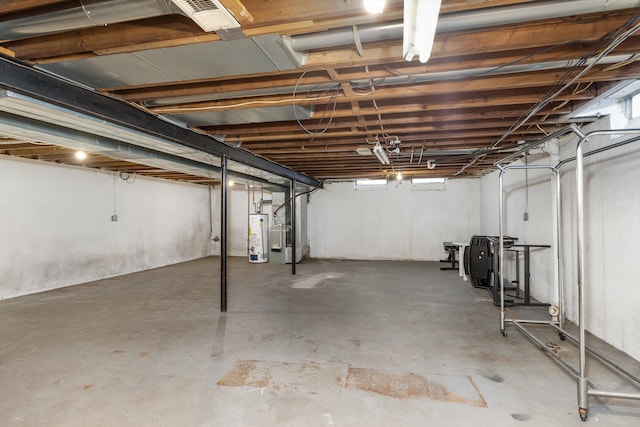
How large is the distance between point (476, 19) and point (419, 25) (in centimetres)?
47

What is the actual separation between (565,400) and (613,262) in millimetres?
1533

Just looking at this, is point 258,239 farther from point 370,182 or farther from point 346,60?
point 346,60

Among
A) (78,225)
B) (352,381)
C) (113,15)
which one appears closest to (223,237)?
(352,381)

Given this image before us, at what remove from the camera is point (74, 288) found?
5578 mm

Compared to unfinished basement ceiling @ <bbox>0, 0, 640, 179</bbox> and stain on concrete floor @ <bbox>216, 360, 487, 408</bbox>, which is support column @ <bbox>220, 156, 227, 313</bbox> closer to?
unfinished basement ceiling @ <bbox>0, 0, 640, 179</bbox>

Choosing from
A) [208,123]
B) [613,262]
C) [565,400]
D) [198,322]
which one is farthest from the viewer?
[198,322]

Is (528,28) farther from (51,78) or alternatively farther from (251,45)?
(51,78)

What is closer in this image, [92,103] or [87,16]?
[87,16]

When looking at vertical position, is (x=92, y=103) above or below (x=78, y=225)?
above

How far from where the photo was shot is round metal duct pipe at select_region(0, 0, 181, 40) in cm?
150

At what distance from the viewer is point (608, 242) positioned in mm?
3031

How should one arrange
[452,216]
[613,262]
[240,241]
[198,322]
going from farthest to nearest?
[240,241] → [452,216] → [198,322] → [613,262]

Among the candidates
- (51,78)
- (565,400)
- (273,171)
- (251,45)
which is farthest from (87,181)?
(565,400)

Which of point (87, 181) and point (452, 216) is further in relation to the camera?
point (452, 216)
